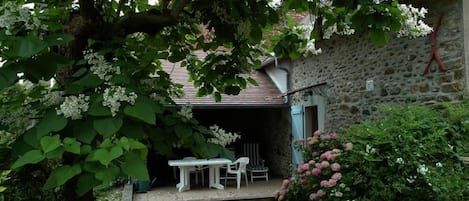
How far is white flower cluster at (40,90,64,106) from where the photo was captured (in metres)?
1.52

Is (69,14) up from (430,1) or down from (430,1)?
down

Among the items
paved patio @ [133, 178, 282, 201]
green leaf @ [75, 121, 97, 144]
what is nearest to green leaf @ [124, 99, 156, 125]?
green leaf @ [75, 121, 97, 144]

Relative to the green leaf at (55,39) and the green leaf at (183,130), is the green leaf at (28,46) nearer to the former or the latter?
the green leaf at (55,39)

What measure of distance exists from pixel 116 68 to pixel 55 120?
329mm

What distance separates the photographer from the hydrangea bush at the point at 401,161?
3.94 m

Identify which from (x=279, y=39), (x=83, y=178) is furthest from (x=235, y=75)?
(x=83, y=178)

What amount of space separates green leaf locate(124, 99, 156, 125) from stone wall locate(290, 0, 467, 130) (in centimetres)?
463

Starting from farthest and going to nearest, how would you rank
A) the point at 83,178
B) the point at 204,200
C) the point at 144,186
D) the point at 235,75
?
the point at 144,186 < the point at 204,200 < the point at 235,75 < the point at 83,178

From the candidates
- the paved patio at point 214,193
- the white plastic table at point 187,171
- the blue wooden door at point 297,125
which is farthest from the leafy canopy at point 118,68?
the blue wooden door at point 297,125

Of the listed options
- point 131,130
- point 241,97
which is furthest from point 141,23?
point 241,97

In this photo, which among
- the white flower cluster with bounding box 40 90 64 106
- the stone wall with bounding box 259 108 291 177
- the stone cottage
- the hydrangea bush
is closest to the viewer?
the white flower cluster with bounding box 40 90 64 106

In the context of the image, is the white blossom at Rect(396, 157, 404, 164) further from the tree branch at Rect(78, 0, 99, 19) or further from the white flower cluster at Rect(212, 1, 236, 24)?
the tree branch at Rect(78, 0, 99, 19)

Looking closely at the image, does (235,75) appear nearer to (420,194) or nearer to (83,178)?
(83,178)

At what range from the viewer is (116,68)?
5.19ft
